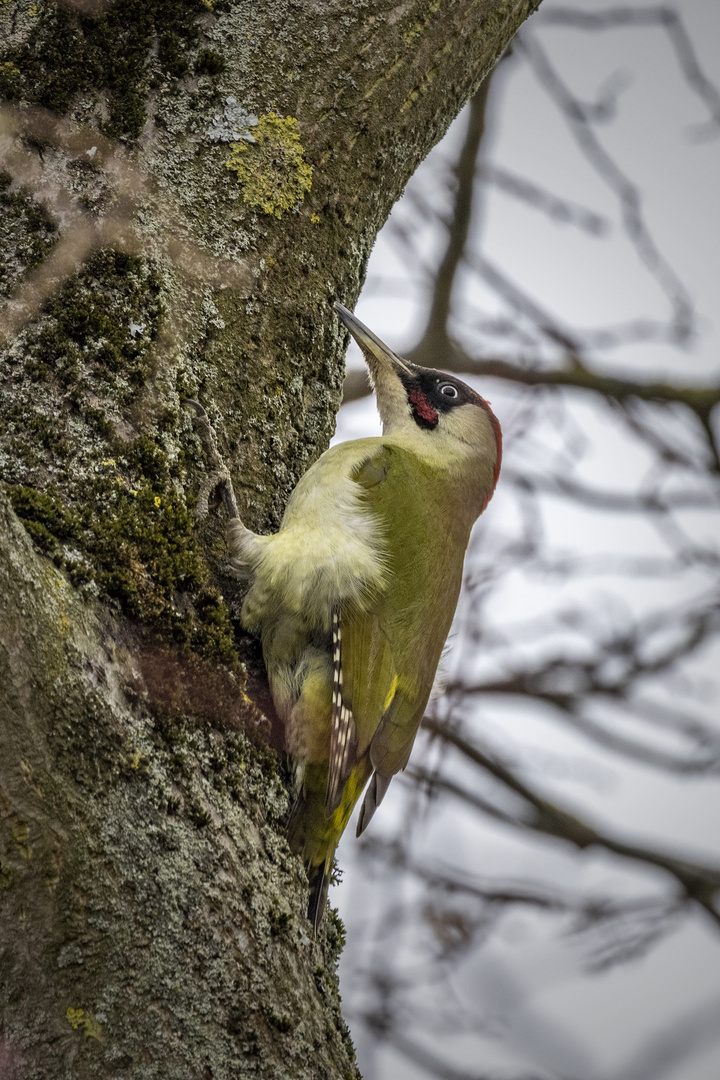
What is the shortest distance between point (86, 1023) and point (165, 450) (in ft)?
3.24

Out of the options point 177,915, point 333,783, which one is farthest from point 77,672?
point 333,783

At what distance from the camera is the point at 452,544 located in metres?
2.64

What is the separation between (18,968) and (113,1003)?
0.14 m

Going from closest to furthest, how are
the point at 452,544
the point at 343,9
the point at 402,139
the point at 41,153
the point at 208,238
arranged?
the point at 41,153 < the point at 208,238 < the point at 343,9 < the point at 402,139 < the point at 452,544

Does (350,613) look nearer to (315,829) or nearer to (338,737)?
(338,737)

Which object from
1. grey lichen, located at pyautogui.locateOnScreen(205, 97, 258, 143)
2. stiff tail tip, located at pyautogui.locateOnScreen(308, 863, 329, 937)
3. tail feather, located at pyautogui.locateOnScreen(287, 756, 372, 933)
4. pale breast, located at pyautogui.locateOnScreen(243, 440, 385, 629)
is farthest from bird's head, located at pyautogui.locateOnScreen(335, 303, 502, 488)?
stiff tail tip, located at pyautogui.locateOnScreen(308, 863, 329, 937)

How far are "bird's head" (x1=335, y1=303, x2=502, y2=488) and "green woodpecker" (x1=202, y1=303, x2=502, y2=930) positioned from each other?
0.29 meters

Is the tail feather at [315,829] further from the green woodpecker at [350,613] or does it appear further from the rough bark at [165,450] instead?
→ the rough bark at [165,450]

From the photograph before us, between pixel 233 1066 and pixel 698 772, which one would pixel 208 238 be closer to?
pixel 233 1066

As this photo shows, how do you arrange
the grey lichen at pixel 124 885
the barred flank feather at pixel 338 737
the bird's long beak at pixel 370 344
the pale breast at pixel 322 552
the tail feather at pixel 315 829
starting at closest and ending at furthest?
the grey lichen at pixel 124 885, the tail feather at pixel 315 829, the barred flank feather at pixel 338 737, the pale breast at pixel 322 552, the bird's long beak at pixel 370 344

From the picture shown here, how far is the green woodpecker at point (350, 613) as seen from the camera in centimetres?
202

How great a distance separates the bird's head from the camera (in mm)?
3049

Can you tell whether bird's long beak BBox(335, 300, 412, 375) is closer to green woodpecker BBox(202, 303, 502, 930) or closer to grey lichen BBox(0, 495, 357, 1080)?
green woodpecker BBox(202, 303, 502, 930)

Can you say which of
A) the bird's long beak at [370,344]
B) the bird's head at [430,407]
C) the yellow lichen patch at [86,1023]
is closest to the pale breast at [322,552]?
the bird's long beak at [370,344]
